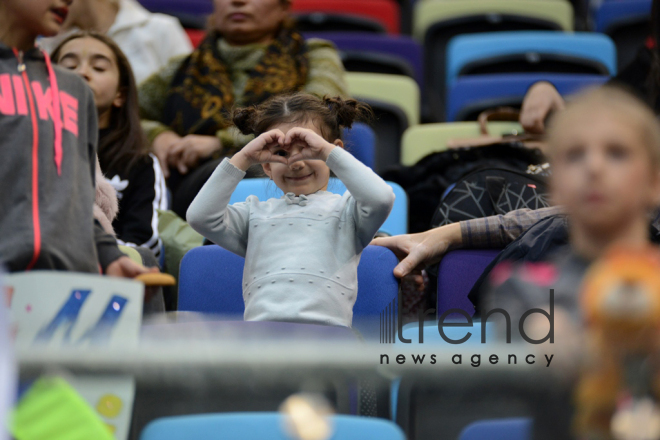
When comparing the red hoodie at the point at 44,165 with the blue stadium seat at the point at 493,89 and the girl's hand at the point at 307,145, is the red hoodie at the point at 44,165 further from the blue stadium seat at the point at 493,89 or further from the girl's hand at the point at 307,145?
the blue stadium seat at the point at 493,89

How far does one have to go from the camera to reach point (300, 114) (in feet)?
5.38

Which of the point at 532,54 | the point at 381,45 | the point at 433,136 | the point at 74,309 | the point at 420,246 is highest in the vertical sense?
A: the point at 381,45

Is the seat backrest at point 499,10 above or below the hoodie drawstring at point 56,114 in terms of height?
A: above

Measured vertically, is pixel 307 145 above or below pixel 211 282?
above

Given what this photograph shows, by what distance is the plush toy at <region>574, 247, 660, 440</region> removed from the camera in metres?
0.58

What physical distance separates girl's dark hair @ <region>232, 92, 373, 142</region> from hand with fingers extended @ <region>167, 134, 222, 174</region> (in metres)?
0.52

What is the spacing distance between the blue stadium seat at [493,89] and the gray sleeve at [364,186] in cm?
127

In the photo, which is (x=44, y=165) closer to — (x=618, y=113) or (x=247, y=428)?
(x=247, y=428)

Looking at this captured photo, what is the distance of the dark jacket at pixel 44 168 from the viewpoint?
1.07 meters

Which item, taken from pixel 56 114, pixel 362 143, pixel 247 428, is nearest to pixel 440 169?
pixel 362 143

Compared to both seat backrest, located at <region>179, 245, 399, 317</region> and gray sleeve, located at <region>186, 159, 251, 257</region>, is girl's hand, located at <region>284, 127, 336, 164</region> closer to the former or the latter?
gray sleeve, located at <region>186, 159, 251, 257</region>

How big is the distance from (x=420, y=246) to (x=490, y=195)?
258 mm

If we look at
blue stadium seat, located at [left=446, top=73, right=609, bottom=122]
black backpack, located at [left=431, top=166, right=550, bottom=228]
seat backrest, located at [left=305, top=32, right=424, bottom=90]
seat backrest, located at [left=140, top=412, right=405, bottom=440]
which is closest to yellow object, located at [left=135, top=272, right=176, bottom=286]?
seat backrest, located at [left=140, top=412, right=405, bottom=440]

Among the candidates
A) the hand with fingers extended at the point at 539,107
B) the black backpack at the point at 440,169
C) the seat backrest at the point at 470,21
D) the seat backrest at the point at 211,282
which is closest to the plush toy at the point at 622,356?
the seat backrest at the point at 211,282
